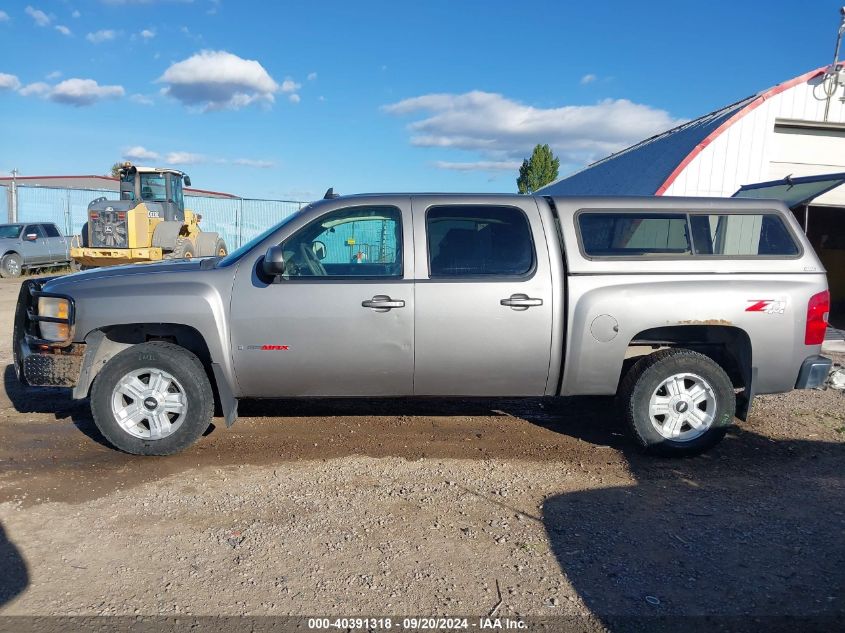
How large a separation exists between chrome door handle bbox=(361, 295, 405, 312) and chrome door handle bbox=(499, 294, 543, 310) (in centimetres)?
77

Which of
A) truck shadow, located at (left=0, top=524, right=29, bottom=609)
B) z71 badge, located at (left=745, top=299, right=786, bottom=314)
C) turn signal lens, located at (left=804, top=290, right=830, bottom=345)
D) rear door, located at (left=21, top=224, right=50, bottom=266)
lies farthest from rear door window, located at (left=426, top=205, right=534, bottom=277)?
rear door, located at (left=21, top=224, right=50, bottom=266)

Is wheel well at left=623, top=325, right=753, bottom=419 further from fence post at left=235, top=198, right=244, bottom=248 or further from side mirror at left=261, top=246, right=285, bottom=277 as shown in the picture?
fence post at left=235, top=198, right=244, bottom=248

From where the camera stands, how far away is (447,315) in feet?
15.3

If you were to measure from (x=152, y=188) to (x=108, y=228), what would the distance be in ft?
6.36

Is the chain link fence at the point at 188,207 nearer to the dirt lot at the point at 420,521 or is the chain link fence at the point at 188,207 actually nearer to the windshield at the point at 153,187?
the windshield at the point at 153,187

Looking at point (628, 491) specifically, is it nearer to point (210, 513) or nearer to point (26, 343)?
point (210, 513)

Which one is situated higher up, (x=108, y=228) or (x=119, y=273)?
(x=108, y=228)

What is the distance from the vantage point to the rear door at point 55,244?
21516 millimetres

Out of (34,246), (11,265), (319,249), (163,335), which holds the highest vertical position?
(34,246)

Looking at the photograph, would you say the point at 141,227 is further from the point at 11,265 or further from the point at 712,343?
the point at 712,343

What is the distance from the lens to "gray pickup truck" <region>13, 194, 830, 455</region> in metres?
4.66

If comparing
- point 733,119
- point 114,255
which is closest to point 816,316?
point 733,119

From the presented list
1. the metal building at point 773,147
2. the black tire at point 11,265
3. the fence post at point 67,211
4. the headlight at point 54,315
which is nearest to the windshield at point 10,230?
the black tire at point 11,265

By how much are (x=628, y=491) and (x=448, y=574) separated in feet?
5.50
